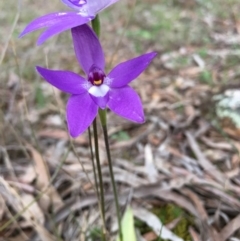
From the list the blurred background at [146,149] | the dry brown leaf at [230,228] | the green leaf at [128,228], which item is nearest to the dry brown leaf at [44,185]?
the blurred background at [146,149]

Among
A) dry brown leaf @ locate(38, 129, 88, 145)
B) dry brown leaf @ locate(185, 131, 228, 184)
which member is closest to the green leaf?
dry brown leaf @ locate(185, 131, 228, 184)

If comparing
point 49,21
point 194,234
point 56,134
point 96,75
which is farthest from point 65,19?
point 56,134

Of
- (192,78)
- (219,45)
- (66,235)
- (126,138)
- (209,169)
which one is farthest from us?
(219,45)

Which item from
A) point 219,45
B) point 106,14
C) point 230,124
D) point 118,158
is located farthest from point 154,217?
point 106,14

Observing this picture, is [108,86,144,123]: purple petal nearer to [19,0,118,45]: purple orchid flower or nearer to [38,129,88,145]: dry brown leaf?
[19,0,118,45]: purple orchid flower

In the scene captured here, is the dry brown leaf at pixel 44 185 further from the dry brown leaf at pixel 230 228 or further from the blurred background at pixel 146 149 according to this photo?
the dry brown leaf at pixel 230 228

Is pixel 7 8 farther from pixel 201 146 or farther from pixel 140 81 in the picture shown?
pixel 201 146
